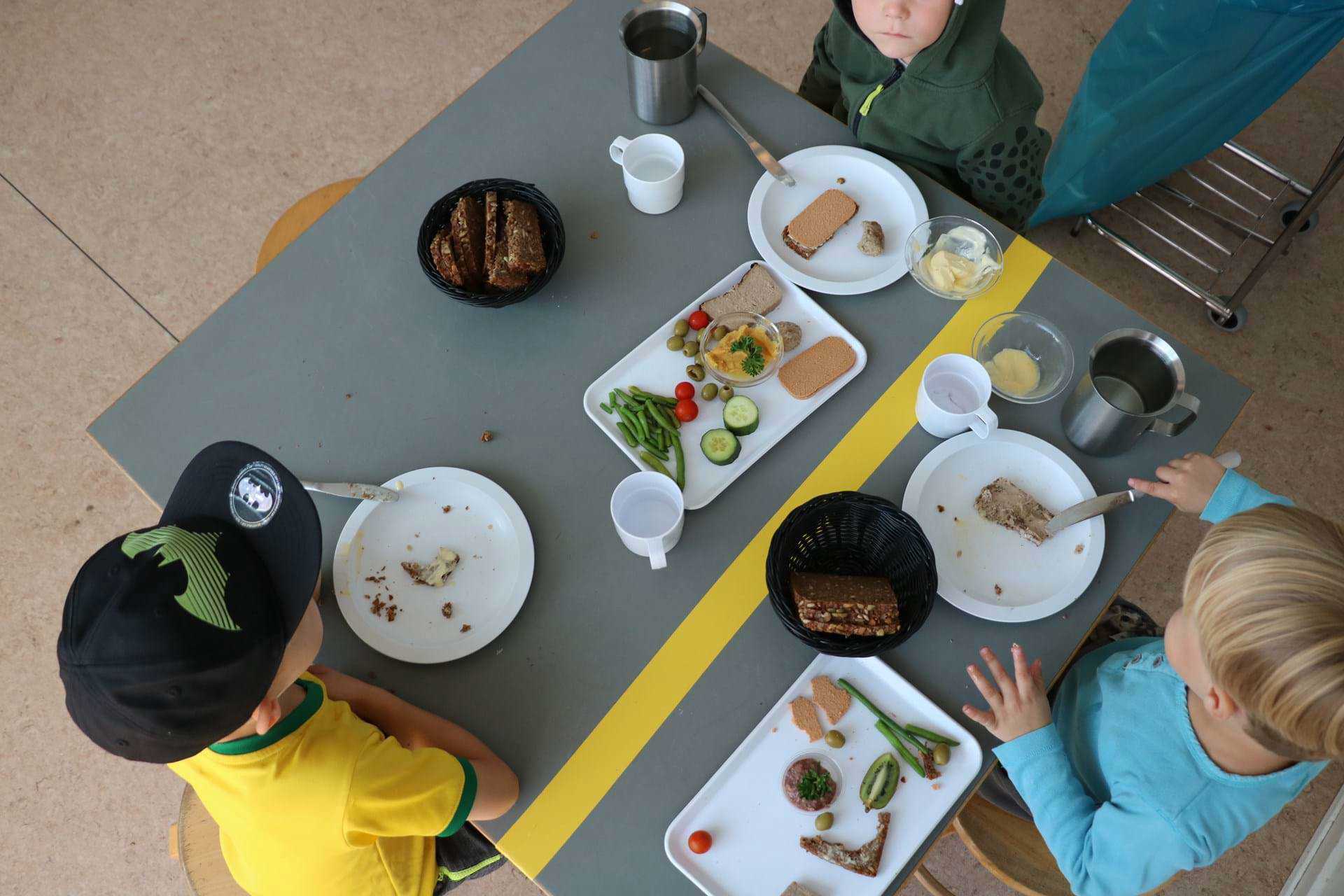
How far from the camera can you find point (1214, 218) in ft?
9.52

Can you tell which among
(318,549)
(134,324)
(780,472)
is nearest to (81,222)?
(134,324)

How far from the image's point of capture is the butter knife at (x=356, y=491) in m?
1.50

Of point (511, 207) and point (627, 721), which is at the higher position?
point (511, 207)

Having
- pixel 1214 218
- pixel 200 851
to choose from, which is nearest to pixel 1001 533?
pixel 200 851

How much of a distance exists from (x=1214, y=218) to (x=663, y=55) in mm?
2102

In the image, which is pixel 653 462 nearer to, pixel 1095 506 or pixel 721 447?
pixel 721 447

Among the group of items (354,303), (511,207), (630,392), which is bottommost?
(354,303)

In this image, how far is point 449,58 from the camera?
3.28 meters

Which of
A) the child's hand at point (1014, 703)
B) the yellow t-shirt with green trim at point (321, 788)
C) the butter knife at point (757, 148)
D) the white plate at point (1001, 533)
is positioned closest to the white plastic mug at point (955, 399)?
the white plate at point (1001, 533)

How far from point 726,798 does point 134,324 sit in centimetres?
256

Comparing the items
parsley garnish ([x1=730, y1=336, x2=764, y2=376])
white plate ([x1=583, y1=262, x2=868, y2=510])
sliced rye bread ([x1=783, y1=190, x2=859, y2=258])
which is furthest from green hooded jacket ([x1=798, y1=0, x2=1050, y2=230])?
parsley garnish ([x1=730, y1=336, x2=764, y2=376])

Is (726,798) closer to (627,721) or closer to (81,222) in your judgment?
(627,721)

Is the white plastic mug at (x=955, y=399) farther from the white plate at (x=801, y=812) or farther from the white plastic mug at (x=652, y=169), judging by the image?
the white plastic mug at (x=652, y=169)

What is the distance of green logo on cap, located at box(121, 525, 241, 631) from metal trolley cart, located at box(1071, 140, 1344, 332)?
8.62 ft
